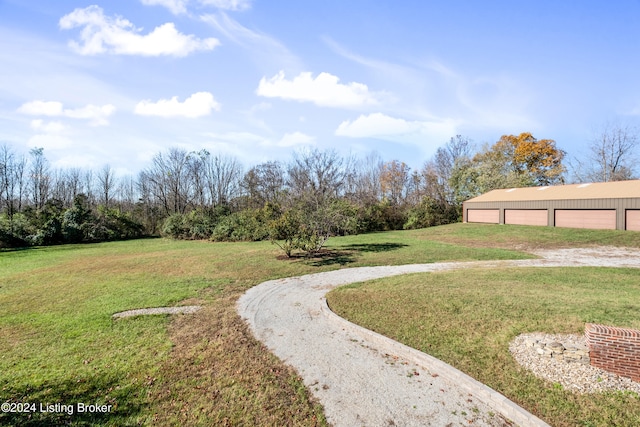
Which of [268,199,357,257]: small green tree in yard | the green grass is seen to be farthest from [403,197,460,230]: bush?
the green grass

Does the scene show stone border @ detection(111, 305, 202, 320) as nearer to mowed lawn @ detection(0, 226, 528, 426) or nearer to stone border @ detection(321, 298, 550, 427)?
mowed lawn @ detection(0, 226, 528, 426)

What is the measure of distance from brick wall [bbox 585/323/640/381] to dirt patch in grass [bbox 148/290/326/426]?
3.43 meters

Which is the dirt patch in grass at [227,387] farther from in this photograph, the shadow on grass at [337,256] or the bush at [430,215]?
the bush at [430,215]

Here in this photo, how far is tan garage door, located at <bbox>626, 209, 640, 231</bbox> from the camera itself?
1866 cm

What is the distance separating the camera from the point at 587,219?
21.1m

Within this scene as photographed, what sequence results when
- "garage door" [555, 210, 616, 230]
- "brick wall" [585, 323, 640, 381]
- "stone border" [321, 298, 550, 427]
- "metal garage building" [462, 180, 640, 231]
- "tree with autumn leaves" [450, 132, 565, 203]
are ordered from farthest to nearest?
"tree with autumn leaves" [450, 132, 565, 203]
"garage door" [555, 210, 616, 230]
"metal garage building" [462, 180, 640, 231]
"brick wall" [585, 323, 640, 381]
"stone border" [321, 298, 550, 427]

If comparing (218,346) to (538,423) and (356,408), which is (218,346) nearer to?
(356,408)

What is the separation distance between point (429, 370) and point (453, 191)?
35455 millimetres

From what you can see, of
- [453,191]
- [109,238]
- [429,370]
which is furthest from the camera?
[453,191]

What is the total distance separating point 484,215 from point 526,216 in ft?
13.8

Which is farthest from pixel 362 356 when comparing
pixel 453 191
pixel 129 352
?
pixel 453 191

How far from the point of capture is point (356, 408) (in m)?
3.27

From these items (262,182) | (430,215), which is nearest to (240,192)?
(262,182)

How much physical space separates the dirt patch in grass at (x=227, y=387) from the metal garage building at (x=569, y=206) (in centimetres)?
2439
